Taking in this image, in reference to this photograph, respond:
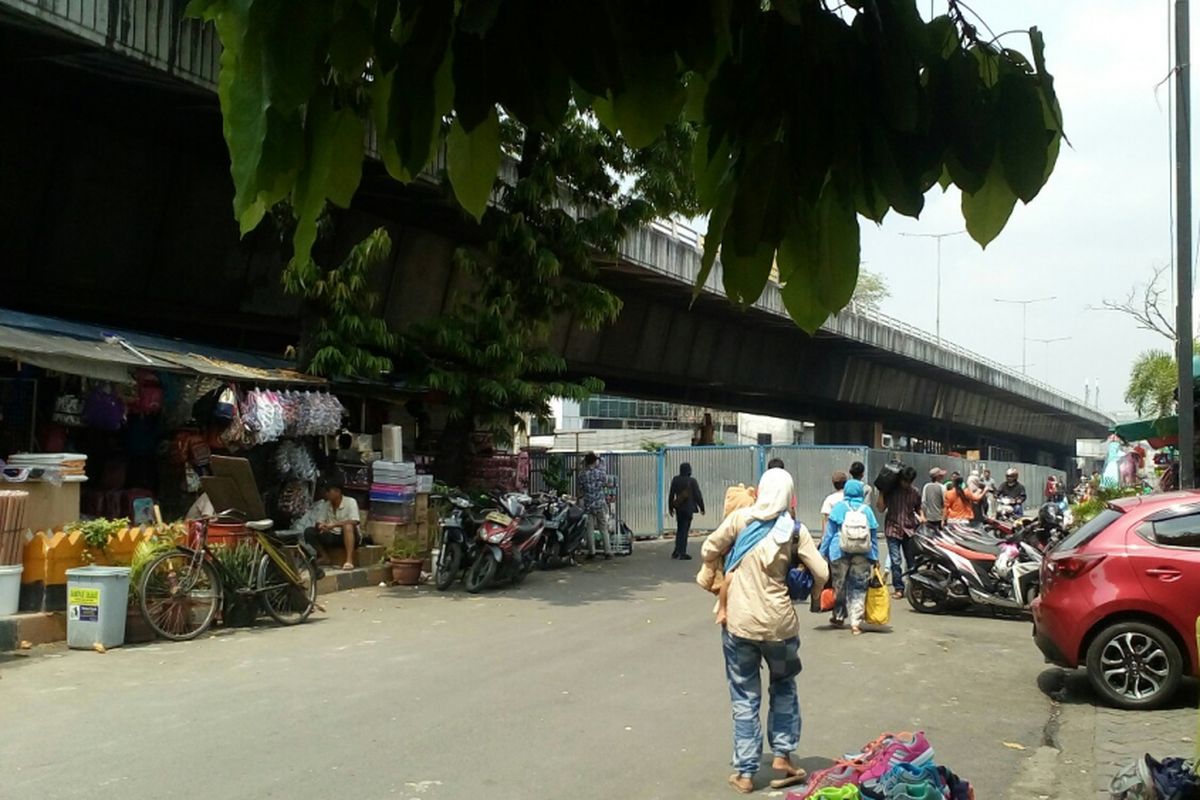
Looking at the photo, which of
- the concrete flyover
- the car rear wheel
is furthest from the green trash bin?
the car rear wheel

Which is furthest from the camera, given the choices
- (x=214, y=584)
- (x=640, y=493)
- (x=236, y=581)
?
→ (x=640, y=493)

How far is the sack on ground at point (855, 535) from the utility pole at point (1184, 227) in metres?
3.18

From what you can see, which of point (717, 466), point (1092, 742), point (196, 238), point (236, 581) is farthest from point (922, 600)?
point (717, 466)

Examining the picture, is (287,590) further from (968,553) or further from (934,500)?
(934,500)

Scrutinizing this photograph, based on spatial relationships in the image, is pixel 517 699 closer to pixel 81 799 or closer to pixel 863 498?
pixel 81 799

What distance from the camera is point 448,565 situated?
1455 cm

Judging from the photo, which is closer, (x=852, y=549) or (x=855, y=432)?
(x=852, y=549)

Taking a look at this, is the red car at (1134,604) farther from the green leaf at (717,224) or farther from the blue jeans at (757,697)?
A: the green leaf at (717,224)

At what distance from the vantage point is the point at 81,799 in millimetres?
5691

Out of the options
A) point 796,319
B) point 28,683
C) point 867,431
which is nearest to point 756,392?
point 867,431

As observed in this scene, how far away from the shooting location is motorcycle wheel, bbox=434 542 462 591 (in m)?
14.5

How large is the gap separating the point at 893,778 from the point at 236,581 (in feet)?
27.3

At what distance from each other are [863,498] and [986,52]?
9.99 metres

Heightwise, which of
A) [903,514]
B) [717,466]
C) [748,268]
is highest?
[748,268]
